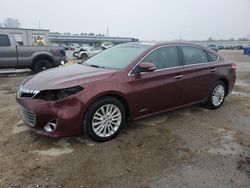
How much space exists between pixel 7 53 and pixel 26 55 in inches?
29.7

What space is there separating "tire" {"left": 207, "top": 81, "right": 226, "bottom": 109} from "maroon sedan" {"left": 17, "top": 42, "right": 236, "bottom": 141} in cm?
19

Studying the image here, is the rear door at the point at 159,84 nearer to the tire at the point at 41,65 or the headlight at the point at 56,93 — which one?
the headlight at the point at 56,93

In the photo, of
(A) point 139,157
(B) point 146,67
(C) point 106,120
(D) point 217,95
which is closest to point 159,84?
(B) point 146,67

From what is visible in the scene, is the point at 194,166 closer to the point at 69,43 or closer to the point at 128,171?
the point at 128,171

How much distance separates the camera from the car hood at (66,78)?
3.99 meters

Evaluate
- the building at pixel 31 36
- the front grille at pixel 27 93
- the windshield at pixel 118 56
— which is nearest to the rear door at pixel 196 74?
the windshield at pixel 118 56

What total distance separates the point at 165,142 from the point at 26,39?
15.0 meters

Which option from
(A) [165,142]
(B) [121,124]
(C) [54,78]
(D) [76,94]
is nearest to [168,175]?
(A) [165,142]

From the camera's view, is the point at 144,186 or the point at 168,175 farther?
the point at 168,175

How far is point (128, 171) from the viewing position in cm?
346

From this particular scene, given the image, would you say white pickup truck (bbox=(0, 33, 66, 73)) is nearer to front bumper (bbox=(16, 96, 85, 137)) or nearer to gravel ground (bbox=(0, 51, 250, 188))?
gravel ground (bbox=(0, 51, 250, 188))

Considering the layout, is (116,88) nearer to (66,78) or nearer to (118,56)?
(66,78)

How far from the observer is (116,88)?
14.0 feet

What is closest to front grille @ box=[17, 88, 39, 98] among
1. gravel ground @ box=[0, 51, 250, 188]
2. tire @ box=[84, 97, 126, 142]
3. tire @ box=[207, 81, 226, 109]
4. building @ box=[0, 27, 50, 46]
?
gravel ground @ box=[0, 51, 250, 188]
